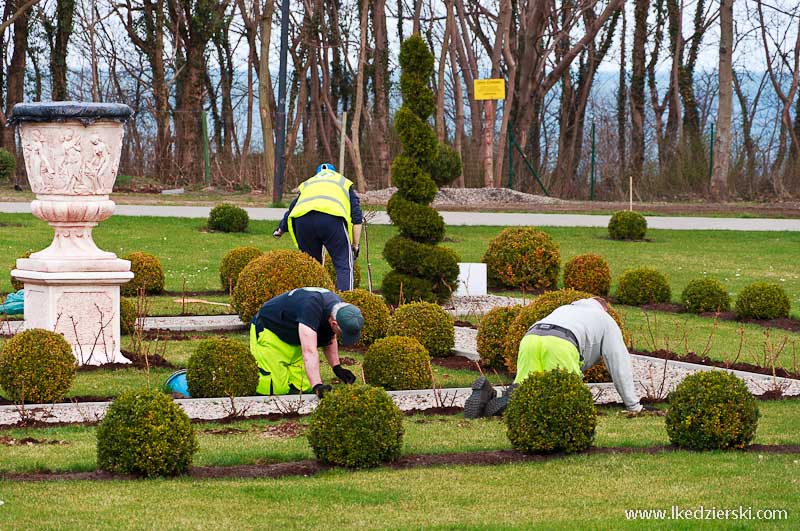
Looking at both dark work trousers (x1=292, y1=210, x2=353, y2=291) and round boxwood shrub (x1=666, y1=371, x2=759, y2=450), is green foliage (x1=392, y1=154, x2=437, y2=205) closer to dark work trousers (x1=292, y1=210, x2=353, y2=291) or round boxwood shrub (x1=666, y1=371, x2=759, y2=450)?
dark work trousers (x1=292, y1=210, x2=353, y2=291)

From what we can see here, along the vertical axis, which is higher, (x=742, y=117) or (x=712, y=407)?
(x=742, y=117)

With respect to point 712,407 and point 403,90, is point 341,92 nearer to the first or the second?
point 403,90

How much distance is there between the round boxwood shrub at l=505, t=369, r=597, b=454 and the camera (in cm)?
727

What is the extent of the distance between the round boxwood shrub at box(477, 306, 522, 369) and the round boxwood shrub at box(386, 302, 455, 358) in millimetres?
558

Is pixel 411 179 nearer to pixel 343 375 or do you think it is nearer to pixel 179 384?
pixel 343 375

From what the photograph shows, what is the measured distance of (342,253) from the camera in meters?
13.3

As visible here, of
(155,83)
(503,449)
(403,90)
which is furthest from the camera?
(155,83)

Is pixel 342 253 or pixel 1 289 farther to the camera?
pixel 1 289

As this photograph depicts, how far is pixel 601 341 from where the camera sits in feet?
29.0

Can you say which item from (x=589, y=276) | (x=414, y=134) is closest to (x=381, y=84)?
(x=589, y=276)

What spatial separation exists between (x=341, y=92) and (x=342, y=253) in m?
32.7

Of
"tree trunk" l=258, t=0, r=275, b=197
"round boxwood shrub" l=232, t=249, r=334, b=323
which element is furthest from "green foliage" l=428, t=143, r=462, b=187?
"round boxwood shrub" l=232, t=249, r=334, b=323

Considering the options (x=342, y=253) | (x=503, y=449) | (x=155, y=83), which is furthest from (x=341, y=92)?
(x=503, y=449)

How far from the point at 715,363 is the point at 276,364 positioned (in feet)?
14.1
